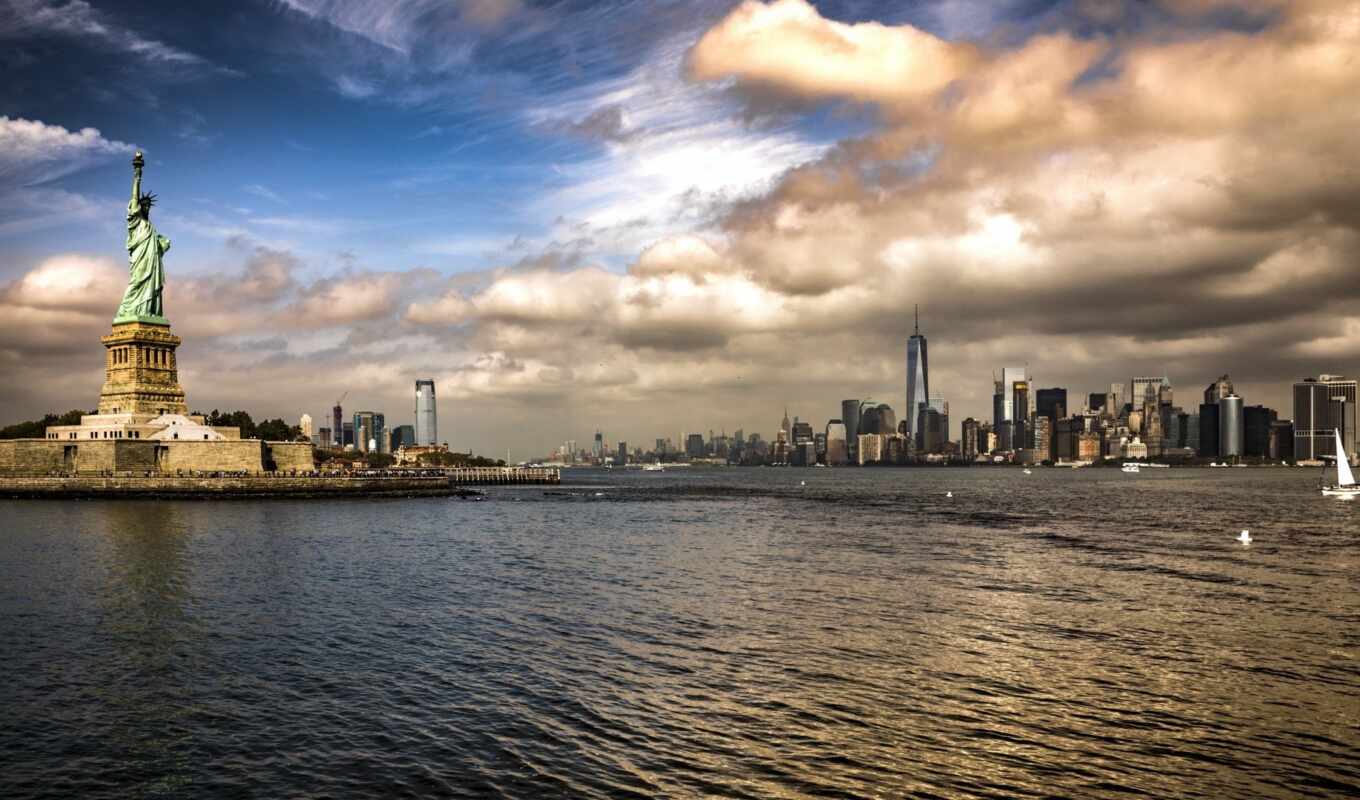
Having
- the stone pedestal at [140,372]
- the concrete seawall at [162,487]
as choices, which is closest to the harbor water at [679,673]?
the concrete seawall at [162,487]

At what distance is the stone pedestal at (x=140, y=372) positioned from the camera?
130375mm

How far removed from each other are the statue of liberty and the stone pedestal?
6.53 feet

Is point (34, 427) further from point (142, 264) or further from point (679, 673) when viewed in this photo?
point (679, 673)

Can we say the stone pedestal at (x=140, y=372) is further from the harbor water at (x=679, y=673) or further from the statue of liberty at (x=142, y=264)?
the harbor water at (x=679, y=673)

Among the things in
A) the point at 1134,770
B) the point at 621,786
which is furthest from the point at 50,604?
the point at 1134,770

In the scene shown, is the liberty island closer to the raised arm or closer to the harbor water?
the raised arm

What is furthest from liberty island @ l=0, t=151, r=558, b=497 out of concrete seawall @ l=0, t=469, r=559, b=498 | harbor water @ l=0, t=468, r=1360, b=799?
harbor water @ l=0, t=468, r=1360, b=799

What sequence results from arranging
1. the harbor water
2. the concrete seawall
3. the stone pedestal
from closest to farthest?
the harbor water, the concrete seawall, the stone pedestal

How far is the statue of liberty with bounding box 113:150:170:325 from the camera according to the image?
135 metres

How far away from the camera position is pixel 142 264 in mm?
136750

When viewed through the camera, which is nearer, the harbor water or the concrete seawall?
the harbor water

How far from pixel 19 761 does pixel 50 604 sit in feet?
76.1

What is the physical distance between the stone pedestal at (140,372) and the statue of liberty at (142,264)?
199 cm

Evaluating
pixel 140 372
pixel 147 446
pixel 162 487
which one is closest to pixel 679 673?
pixel 162 487
